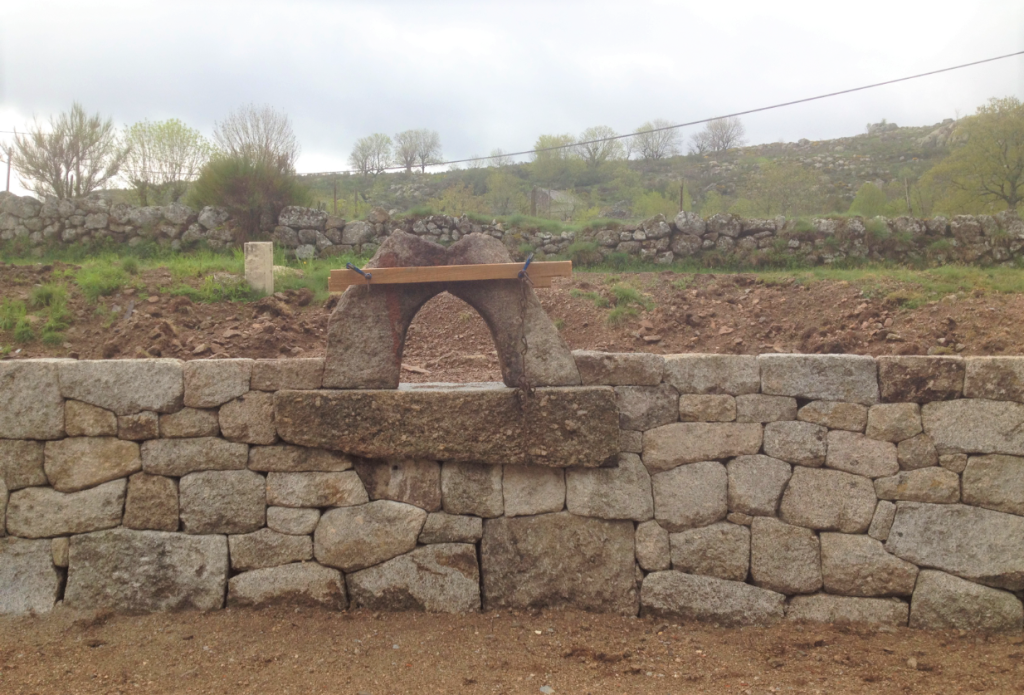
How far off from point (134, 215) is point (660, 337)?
8.81 meters

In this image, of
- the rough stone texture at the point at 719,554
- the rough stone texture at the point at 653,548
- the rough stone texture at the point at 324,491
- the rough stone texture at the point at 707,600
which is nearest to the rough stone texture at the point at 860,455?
the rough stone texture at the point at 719,554

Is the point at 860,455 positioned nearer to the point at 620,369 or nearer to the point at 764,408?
the point at 764,408

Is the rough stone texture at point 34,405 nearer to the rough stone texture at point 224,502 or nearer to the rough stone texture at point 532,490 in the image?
the rough stone texture at point 224,502

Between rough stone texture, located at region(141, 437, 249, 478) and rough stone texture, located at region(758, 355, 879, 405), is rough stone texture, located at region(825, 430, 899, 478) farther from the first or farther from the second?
rough stone texture, located at region(141, 437, 249, 478)

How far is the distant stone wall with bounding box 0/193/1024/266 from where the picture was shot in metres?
10.5

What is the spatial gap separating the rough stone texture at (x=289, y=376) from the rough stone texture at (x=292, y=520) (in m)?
0.70

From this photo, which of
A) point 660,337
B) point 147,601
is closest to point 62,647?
point 147,601

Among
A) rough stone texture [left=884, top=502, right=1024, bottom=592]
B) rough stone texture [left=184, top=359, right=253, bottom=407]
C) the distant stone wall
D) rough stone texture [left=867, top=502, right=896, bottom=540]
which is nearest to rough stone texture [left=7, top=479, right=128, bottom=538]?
rough stone texture [left=184, top=359, right=253, bottom=407]

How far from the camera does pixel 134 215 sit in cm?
1150

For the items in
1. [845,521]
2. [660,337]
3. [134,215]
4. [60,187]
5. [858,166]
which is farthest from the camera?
[858,166]

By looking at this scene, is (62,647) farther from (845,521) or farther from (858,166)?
(858,166)

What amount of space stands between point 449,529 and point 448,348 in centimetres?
384

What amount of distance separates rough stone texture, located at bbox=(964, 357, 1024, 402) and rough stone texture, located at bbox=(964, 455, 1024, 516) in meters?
0.35

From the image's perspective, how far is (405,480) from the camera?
4070 mm
